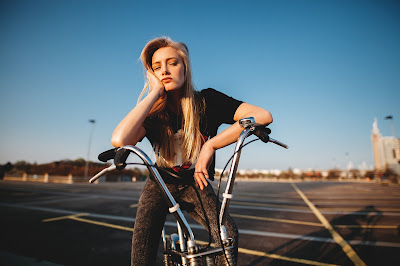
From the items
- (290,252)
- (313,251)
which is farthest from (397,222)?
(290,252)

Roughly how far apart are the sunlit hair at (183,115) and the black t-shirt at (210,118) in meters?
0.04

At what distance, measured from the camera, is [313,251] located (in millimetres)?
3834

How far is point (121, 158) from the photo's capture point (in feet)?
3.17

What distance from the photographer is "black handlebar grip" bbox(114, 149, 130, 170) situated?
95cm

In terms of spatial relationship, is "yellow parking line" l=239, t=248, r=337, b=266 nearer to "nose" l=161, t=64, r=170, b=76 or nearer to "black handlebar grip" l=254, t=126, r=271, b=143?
"black handlebar grip" l=254, t=126, r=271, b=143

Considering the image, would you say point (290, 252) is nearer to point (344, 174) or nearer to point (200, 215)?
point (200, 215)

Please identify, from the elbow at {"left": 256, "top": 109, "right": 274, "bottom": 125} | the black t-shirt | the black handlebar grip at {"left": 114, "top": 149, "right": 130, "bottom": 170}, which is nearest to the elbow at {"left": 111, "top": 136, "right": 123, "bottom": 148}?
the black handlebar grip at {"left": 114, "top": 149, "right": 130, "bottom": 170}

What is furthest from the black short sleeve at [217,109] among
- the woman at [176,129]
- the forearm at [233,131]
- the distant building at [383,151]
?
the distant building at [383,151]

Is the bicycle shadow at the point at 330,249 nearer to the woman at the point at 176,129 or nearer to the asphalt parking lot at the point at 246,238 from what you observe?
the asphalt parking lot at the point at 246,238

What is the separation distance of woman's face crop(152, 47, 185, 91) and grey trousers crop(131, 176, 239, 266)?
0.77 meters

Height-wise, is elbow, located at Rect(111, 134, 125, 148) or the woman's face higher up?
the woman's face

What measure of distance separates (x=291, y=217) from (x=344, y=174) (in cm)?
6749

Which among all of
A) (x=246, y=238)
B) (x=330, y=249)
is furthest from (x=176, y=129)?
(x=330, y=249)

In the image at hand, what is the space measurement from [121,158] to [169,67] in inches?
33.3
